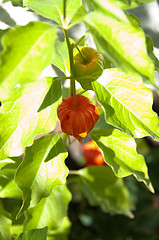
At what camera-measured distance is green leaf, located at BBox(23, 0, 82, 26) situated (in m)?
0.54

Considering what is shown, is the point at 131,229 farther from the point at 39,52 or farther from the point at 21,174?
the point at 39,52

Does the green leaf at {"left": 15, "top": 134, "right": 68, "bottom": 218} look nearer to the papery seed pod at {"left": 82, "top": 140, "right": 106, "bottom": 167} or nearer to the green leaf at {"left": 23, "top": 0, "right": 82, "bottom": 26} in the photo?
the green leaf at {"left": 23, "top": 0, "right": 82, "bottom": 26}

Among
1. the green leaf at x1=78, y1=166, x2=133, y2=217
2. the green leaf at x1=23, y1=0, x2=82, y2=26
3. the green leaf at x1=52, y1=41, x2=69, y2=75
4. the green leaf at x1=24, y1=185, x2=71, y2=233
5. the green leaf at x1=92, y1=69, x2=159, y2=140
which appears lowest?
the green leaf at x1=78, y1=166, x2=133, y2=217

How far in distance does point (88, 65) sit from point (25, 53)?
6.8 inches

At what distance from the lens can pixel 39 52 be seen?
367mm

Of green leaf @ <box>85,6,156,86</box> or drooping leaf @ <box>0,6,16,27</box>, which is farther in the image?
drooping leaf @ <box>0,6,16,27</box>

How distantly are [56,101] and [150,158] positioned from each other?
965mm

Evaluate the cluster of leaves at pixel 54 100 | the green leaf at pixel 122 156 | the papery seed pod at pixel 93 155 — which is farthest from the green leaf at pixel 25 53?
the papery seed pod at pixel 93 155

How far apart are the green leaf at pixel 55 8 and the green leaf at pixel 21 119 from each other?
10 cm

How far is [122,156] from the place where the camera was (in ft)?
1.92

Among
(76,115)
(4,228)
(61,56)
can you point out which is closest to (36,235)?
(4,228)

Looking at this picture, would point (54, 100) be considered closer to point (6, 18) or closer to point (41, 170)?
point (41, 170)

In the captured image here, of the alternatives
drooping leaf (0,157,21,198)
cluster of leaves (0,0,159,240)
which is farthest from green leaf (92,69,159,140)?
drooping leaf (0,157,21,198)

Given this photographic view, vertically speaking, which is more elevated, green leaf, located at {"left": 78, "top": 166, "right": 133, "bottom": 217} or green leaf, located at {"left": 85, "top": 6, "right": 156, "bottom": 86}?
green leaf, located at {"left": 85, "top": 6, "right": 156, "bottom": 86}
